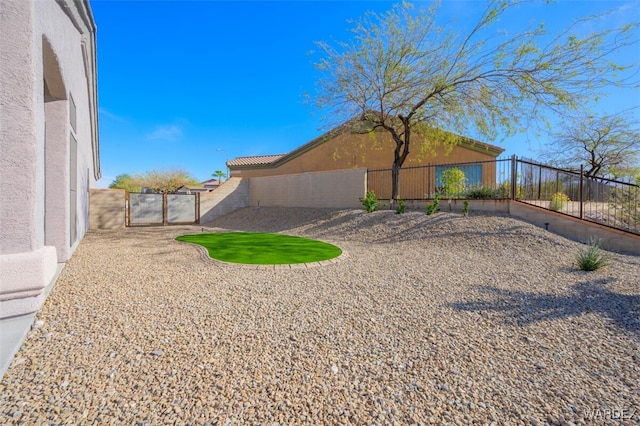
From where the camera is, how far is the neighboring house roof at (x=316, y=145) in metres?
12.8

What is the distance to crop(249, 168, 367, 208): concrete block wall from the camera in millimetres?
13422

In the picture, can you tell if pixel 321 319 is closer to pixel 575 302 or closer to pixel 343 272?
pixel 343 272

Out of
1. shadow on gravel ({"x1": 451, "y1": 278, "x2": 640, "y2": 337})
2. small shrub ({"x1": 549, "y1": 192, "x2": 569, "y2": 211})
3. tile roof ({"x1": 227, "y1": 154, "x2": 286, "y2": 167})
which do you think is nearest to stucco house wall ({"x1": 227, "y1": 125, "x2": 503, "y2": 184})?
tile roof ({"x1": 227, "y1": 154, "x2": 286, "y2": 167})

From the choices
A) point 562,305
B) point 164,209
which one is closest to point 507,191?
point 562,305

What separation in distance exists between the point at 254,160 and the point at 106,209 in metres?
13.1

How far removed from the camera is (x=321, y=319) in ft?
11.0

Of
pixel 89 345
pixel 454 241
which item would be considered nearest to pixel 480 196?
pixel 454 241

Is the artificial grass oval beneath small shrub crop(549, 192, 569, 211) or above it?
beneath

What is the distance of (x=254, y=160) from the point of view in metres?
24.5

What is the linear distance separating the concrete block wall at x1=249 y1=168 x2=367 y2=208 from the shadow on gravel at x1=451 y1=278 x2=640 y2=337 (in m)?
9.27

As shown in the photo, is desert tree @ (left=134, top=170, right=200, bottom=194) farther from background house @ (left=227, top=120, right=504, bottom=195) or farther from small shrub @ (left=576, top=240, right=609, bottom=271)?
small shrub @ (left=576, top=240, right=609, bottom=271)

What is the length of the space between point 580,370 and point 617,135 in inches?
794

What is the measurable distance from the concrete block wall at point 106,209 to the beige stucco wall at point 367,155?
10.9 m

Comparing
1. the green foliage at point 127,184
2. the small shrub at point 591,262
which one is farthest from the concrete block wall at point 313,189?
the green foliage at point 127,184
